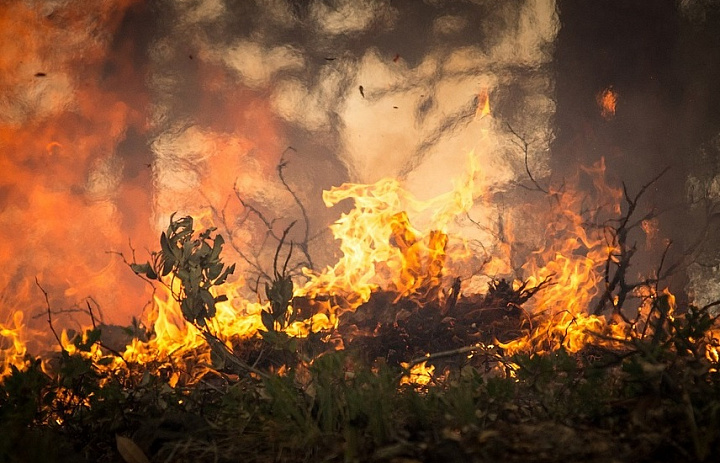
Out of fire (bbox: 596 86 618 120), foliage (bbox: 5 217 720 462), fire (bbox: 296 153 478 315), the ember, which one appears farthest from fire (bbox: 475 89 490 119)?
foliage (bbox: 5 217 720 462)

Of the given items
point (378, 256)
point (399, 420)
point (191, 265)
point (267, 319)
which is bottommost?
point (399, 420)

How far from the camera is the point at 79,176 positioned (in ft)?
30.9

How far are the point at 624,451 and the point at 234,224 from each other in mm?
8566

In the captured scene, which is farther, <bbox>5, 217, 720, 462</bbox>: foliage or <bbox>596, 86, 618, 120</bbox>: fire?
<bbox>596, 86, 618, 120</bbox>: fire

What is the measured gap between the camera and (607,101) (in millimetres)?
9453

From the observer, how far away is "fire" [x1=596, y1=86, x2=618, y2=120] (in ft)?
30.9

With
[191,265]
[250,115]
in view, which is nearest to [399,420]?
[191,265]

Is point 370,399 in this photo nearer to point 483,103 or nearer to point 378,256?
point 378,256

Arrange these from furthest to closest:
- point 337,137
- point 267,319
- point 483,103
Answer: point 337,137 < point 483,103 < point 267,319

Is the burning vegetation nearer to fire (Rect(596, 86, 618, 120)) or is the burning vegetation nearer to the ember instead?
the ember

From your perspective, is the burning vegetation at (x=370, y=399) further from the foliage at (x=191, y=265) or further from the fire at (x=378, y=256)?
the fire at (x=378, y=256)

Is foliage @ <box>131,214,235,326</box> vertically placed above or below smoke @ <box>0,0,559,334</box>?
below

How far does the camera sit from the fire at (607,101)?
9.41m

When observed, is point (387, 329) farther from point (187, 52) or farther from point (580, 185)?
point (187, 52)
